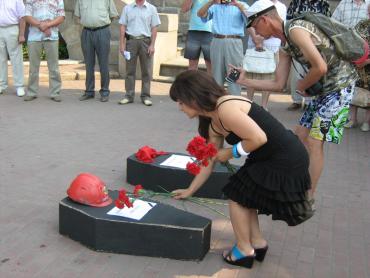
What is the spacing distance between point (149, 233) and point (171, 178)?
119 cm

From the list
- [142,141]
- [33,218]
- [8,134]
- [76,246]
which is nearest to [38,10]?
[8,134]

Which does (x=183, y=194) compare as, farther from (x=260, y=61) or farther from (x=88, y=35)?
(x=88, y=35)

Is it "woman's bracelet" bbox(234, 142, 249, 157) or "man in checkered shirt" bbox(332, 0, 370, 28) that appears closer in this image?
"woman's bracelet" bbox(234, 142, 249, 157)

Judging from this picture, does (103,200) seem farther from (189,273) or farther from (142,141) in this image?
(142,141)

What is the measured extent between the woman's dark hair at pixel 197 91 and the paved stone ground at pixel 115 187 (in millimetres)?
1077

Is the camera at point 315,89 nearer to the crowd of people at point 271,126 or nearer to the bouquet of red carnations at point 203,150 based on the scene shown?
the crowd of people at point 271,126

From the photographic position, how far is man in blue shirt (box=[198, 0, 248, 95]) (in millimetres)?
7234

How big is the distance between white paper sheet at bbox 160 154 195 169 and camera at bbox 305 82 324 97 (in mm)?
1274

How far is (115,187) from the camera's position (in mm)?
4703

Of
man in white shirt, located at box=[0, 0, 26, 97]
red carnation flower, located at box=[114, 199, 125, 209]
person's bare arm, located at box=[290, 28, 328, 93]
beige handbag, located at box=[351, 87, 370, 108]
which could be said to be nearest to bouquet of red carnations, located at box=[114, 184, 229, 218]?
red carnation flower, located at box=[114, 199, 125, 209]

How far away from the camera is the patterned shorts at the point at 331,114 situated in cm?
387

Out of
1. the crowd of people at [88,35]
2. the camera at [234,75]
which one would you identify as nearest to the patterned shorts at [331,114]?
the camera at [234,75]

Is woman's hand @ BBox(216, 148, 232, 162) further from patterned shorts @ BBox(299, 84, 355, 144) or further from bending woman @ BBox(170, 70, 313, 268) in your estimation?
patterned shorts @ BBox(299, 84, 355, 144)

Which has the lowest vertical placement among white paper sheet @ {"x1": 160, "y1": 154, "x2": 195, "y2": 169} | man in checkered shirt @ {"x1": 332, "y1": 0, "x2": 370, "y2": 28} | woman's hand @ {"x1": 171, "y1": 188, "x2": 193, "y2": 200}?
white paper sheet @ {"x1": 160, "y1": 154, "x2": 195, "y2": 169}
